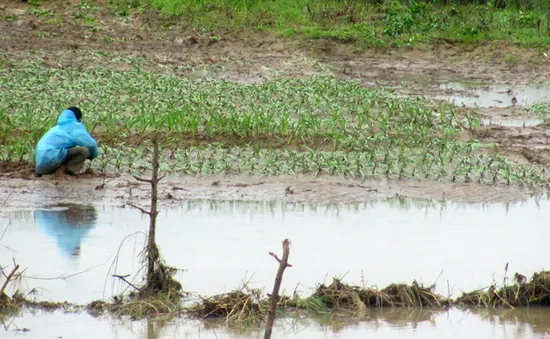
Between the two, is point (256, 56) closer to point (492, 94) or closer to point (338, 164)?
point (492, 94)

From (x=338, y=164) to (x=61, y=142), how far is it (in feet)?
9.79

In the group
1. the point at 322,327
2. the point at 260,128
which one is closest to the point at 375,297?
the point at 322,327

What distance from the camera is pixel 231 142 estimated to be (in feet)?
39.0

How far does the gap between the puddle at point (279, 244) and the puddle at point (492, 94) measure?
5.63 meters

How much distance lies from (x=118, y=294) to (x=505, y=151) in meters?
6.36

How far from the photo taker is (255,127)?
1218 centimetres

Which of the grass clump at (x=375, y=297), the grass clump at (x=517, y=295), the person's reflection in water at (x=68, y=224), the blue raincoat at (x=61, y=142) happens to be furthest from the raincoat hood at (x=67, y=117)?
the grass clump at (x=517, y=295)

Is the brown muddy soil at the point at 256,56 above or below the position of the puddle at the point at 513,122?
above

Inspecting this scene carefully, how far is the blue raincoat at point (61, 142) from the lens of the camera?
33.6 ft

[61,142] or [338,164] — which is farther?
[338,164]

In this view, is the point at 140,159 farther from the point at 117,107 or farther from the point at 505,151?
the point at 505,151

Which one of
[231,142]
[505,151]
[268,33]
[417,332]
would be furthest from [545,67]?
[417,332]

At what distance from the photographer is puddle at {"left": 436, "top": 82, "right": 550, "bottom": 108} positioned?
1568 centimetres

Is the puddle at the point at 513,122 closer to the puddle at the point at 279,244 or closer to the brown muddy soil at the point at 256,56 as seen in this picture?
the brown muddy soil at the point at 256,56
